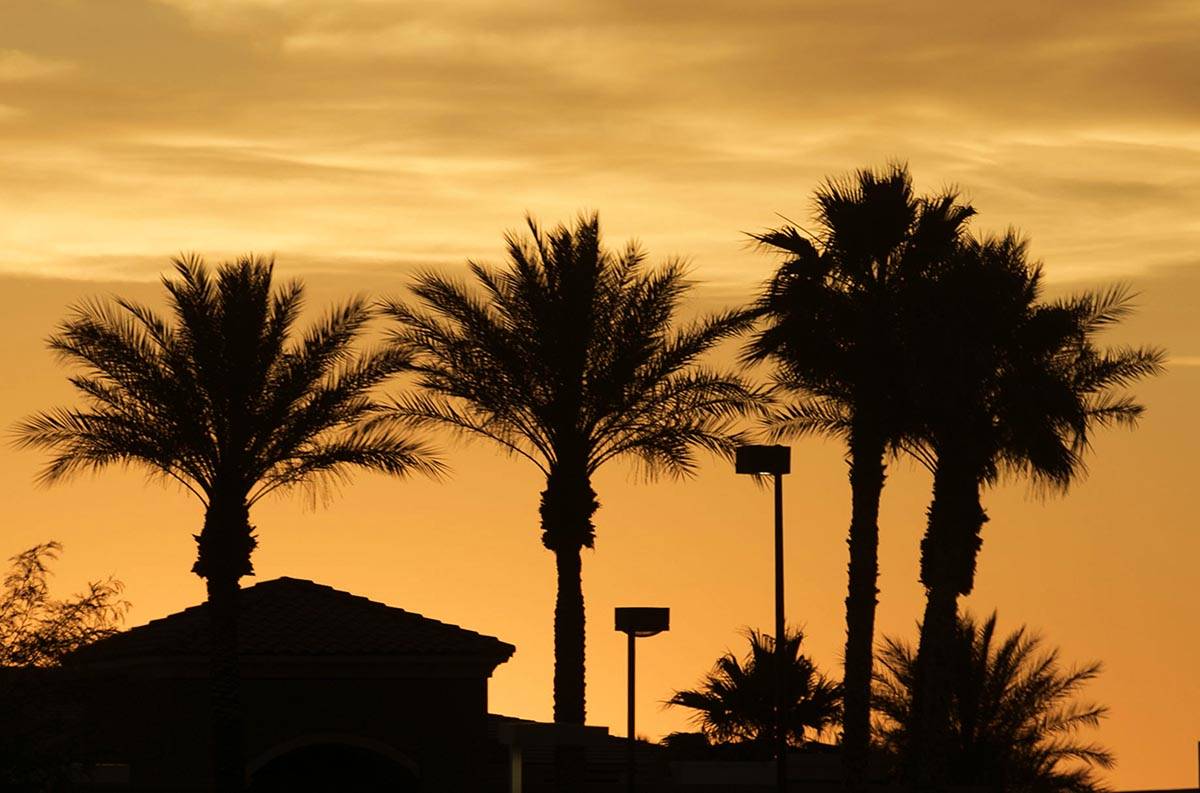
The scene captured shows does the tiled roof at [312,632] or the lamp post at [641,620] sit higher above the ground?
the tiled roof at [312,632]

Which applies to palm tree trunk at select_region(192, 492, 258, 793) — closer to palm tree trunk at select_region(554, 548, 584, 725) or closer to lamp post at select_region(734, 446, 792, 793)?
palm tree trunk at select_region(554, 548, 584, 725)

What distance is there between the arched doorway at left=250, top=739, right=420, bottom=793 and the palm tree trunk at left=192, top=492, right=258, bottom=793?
3556mm

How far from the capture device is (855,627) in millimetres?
43906

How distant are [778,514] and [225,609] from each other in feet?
39.7

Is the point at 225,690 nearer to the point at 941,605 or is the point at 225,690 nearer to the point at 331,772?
the point at 331,772

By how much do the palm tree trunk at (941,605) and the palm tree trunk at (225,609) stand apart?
13.2 metres

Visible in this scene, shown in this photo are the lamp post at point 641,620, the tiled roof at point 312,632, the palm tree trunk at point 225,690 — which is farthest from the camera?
the tiled roof at point 312,632

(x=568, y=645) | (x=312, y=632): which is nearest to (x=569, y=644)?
(x=568, y=645)

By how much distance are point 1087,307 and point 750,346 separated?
6888mm

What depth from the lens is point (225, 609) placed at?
1678 inches

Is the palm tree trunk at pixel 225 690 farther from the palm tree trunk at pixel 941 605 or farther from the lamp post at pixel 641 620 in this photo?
the palm tree trunk at pixel 941 605

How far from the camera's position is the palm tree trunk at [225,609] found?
4219 cm

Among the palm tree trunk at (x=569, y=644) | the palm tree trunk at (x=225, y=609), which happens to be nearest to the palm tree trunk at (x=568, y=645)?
the palm tree trunk at (x=569, y=644)

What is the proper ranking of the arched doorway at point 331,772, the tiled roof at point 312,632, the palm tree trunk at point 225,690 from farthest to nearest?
the arched doorway at point 331,772
the tiled roof at point 312,632
the palm tree trunk at point 225,690
